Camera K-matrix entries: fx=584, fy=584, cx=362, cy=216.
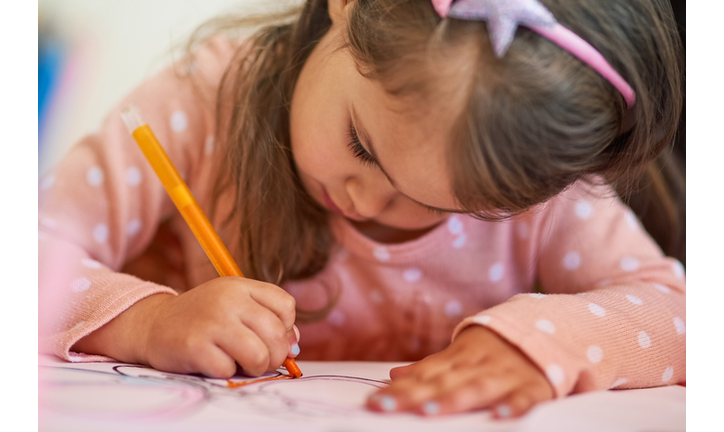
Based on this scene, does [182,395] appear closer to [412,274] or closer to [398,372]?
[398,372]

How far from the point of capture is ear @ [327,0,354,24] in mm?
361

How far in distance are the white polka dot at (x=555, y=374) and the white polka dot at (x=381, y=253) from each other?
0.65 ft

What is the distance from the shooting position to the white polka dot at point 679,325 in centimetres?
37

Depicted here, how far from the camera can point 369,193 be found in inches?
14.0

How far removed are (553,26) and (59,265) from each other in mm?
325

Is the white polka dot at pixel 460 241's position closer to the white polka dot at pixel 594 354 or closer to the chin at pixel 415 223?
the chin at pixel 415 223

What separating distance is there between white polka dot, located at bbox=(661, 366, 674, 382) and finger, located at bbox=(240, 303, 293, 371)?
0.73 ft

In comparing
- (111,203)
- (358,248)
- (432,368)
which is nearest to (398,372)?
(432,368)

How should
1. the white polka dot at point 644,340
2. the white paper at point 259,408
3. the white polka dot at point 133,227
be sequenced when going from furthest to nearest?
the white polka dot at point 133,227, the white polka dot at point 644,340, the white paper at point 259,408

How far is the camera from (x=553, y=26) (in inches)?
10.6

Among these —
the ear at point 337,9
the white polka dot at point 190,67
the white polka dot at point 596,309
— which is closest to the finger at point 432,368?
the white polka dot at point 596,309

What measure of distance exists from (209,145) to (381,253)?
16cm
